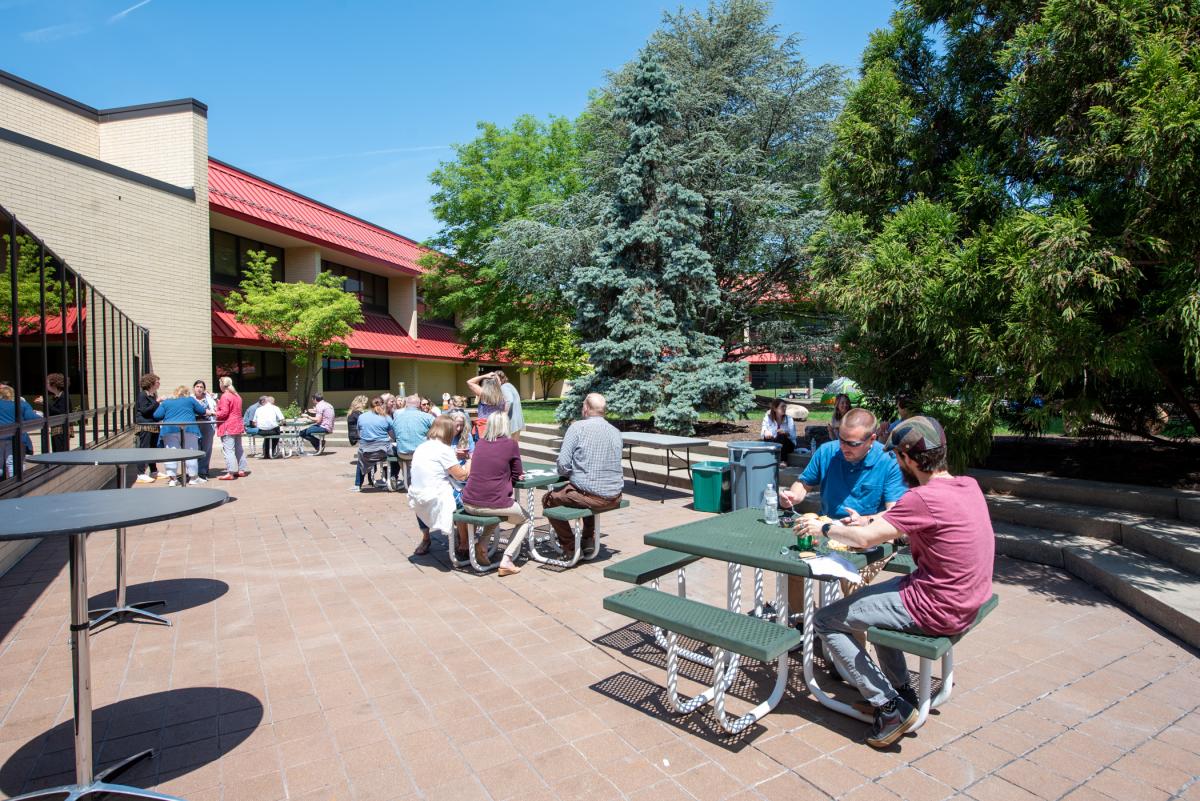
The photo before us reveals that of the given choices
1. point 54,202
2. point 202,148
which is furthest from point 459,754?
point 202,148

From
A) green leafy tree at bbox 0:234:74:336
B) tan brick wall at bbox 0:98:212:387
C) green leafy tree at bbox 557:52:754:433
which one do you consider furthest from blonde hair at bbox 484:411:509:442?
tan brick wall at bbox 0:98:212:387

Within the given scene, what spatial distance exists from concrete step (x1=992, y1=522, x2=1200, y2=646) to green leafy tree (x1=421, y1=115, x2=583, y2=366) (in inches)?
938

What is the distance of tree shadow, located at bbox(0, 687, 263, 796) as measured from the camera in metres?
3.00

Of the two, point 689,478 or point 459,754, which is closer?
point 459,754

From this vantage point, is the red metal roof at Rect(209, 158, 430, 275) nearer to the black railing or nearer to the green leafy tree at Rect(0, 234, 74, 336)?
the black railing

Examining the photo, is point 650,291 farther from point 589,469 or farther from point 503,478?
point 503,478

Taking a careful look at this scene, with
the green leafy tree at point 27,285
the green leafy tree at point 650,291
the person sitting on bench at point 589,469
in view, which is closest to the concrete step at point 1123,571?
the person sitting on bench at point 589,469

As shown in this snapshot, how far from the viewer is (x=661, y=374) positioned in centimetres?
1370

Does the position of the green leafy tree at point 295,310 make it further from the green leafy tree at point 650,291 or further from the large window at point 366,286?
the green leafy tree at point 650,291

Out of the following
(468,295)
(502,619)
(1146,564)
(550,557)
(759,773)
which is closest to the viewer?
(759,773)

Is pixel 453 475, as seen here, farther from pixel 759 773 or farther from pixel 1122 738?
pixel 1122 738

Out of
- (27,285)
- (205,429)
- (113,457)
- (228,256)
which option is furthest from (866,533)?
(228,256)

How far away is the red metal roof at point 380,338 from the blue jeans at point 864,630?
72.6ft

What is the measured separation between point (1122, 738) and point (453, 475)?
505 centimetres
